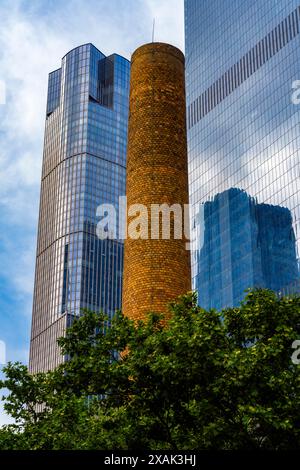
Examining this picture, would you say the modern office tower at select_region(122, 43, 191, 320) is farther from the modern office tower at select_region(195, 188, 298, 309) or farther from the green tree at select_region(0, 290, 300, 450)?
the modern office tower at select_region(195, 188, 298, 309)

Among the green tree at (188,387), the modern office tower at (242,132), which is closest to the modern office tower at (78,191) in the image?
the modern office tower at (242,132)

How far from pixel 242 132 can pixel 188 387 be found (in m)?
106

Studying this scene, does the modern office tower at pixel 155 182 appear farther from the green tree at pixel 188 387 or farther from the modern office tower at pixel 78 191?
the modern office tower at pixel 78 191

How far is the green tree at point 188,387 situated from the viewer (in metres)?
15.7

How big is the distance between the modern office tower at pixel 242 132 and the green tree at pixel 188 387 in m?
81.9

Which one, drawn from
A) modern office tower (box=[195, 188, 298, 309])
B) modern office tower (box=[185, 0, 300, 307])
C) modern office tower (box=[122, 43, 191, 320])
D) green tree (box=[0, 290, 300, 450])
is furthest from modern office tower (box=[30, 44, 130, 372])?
green tree (box=[0, 290, 300, 450])

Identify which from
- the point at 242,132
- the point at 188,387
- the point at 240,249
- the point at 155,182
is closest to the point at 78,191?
the point at 242,132

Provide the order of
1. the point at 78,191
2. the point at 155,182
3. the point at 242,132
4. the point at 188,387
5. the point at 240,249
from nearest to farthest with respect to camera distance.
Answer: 1. the point at 188,387
2. the point at 155,182
3. the point at 240,249
4. the point at 242,132
5. the point at 78,191

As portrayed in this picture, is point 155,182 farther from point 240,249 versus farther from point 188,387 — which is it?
point 240,249

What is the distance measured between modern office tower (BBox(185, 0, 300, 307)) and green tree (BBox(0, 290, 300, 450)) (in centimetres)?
8194

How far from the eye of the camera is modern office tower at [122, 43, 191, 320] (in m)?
24.8

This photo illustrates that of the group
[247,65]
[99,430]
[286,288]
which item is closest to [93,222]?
[247,65]

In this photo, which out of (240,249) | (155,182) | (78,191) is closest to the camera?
(155,182)

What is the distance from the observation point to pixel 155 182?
87.4ft
